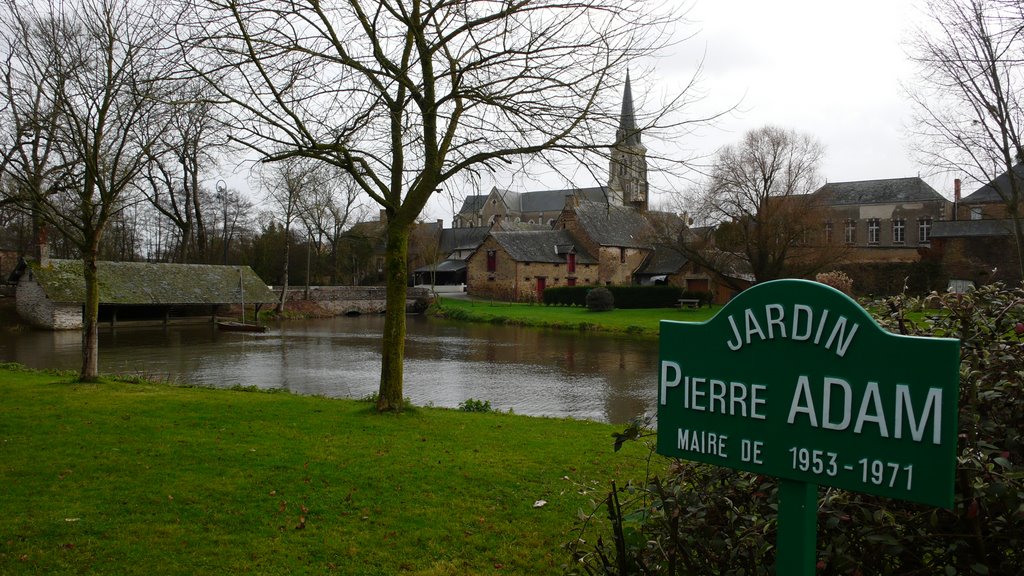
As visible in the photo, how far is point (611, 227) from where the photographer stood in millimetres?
56719

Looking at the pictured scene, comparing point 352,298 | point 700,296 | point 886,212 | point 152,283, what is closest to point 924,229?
point 886,212

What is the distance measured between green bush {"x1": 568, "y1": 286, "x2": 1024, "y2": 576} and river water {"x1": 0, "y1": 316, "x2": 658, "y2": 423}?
374 inches

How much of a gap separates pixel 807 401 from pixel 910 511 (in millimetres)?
970

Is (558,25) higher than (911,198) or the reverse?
the reverse

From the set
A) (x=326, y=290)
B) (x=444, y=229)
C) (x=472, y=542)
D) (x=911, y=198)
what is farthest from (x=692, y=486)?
(x=444, y=229)

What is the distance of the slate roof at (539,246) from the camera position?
53.2m

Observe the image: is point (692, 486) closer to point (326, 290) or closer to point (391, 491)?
point (391, 491)

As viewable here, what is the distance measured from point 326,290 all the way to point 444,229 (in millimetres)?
36931

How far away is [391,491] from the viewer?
5973 millimetres

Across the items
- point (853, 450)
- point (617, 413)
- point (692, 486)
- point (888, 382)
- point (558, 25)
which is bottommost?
point (617, 413)

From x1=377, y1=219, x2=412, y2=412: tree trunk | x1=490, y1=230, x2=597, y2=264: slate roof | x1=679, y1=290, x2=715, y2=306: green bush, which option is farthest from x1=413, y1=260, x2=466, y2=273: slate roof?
x1=377, y1=219, x2=412, y2=412: tree trunk

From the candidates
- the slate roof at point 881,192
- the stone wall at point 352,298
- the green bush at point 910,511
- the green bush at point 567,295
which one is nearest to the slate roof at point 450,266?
the stone wall at point 352,298

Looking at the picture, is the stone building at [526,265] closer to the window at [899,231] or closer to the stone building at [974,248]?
the window at [899,231]

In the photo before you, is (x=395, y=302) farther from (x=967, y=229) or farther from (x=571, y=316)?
(x=967, y=229)
